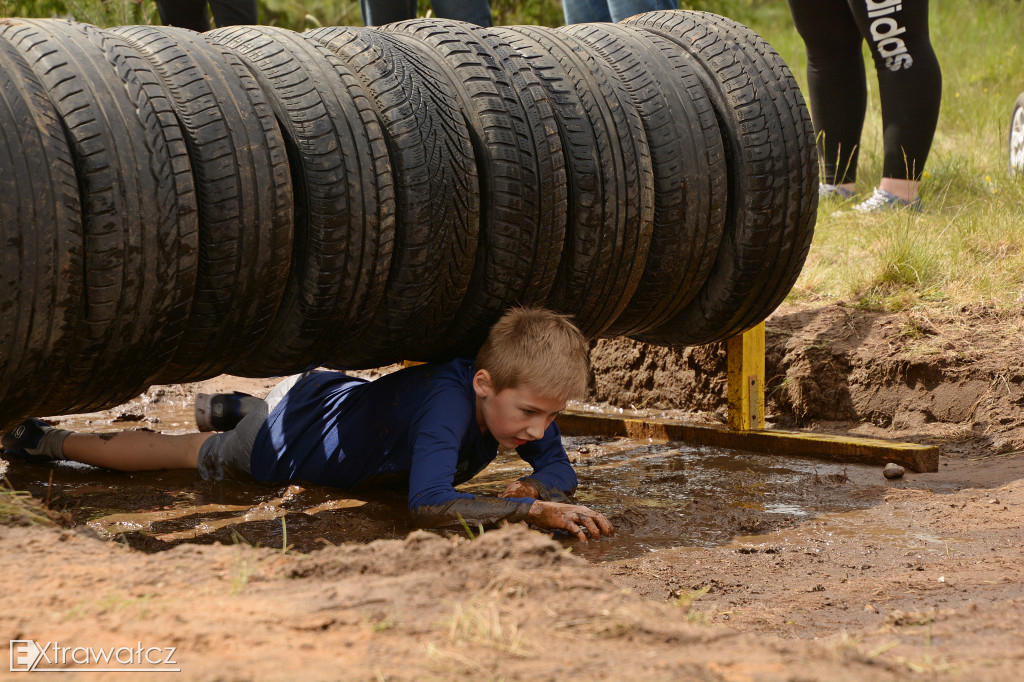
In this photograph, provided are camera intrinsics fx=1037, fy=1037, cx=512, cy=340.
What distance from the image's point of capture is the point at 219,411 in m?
4.48

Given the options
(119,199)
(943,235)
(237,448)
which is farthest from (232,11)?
(943,235)

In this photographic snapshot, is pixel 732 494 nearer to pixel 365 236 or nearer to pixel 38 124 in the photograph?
pixel 365 236

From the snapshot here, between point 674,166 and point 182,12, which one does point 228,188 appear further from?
point 182,12

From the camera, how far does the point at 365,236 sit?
3.06 metres

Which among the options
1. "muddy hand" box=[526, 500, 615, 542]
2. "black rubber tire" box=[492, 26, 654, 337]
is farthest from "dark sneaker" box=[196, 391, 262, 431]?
"muddy hand" box=[526, 500, 615, 542]

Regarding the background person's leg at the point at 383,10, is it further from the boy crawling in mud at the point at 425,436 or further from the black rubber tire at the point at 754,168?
the boy crawling in mud at the point at 425,436

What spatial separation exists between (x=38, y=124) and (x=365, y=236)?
36.0 inches

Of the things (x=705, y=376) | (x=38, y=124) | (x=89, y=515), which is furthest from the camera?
(x=705, y=376)

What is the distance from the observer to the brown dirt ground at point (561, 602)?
65.6 inches

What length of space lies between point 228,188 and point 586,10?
3.41 metres

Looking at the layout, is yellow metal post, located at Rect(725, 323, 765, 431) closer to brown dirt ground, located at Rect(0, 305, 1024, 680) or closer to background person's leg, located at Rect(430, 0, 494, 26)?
brown dirt ground, located at Rect(0, 305, 1024, 680)

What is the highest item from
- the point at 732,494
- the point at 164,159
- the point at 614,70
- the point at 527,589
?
the point at 614,70

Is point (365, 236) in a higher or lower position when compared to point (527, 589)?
higher

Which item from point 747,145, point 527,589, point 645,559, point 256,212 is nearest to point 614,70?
point 747,145
